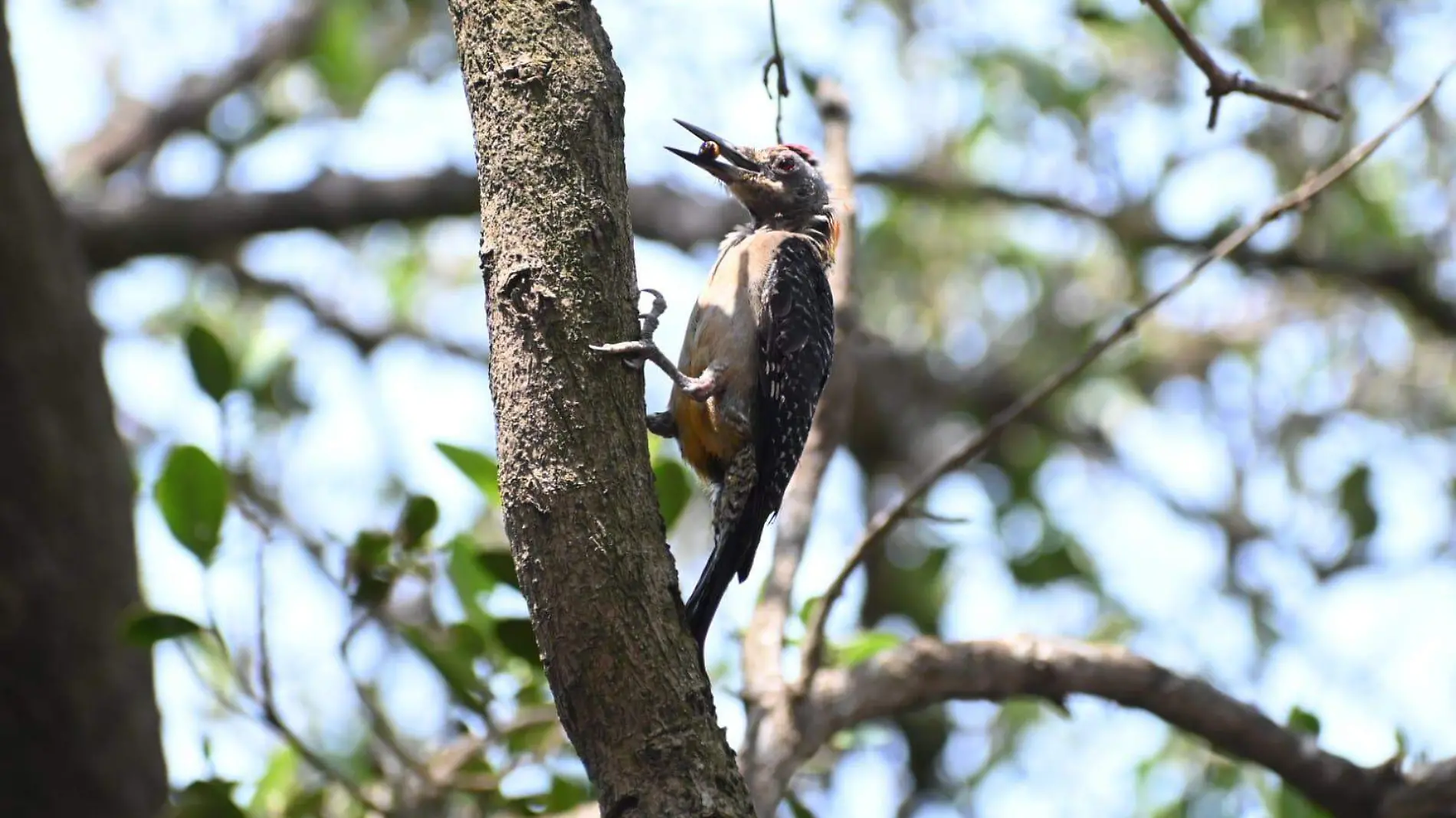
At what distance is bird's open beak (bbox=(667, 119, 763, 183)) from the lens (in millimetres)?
4328

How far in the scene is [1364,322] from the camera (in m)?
8.41

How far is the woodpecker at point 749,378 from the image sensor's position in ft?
12.2

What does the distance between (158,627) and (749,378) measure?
5.30 feet

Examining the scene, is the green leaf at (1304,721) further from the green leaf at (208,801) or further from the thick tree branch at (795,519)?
the green leaf at (208,801)

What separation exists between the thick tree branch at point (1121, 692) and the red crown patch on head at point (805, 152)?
6.30ft

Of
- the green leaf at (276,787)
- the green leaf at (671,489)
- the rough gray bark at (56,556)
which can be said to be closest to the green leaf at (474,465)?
the green leaf at (671,489)

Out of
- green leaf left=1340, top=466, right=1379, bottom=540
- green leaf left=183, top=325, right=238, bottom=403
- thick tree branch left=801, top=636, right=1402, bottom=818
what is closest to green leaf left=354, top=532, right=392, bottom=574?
green leaf left=183, top=325, right=238, bottom=403

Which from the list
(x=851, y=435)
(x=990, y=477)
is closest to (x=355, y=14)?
(x=851, y=435)

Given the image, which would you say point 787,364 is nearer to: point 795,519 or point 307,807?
point 795,519

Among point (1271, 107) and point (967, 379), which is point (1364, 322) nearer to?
point (1271, 107)

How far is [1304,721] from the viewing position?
145 inches

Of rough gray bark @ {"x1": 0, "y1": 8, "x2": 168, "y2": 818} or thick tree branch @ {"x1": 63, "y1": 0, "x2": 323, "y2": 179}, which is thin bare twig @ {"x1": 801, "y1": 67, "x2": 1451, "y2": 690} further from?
thick tree branch @ {"x1": 63, "y1": 0, "x2": 323, "y2": 179}

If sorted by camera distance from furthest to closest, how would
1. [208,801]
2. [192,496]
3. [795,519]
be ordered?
[795,519], [192,496], [208,801]

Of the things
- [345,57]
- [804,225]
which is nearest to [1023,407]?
[804,225]
